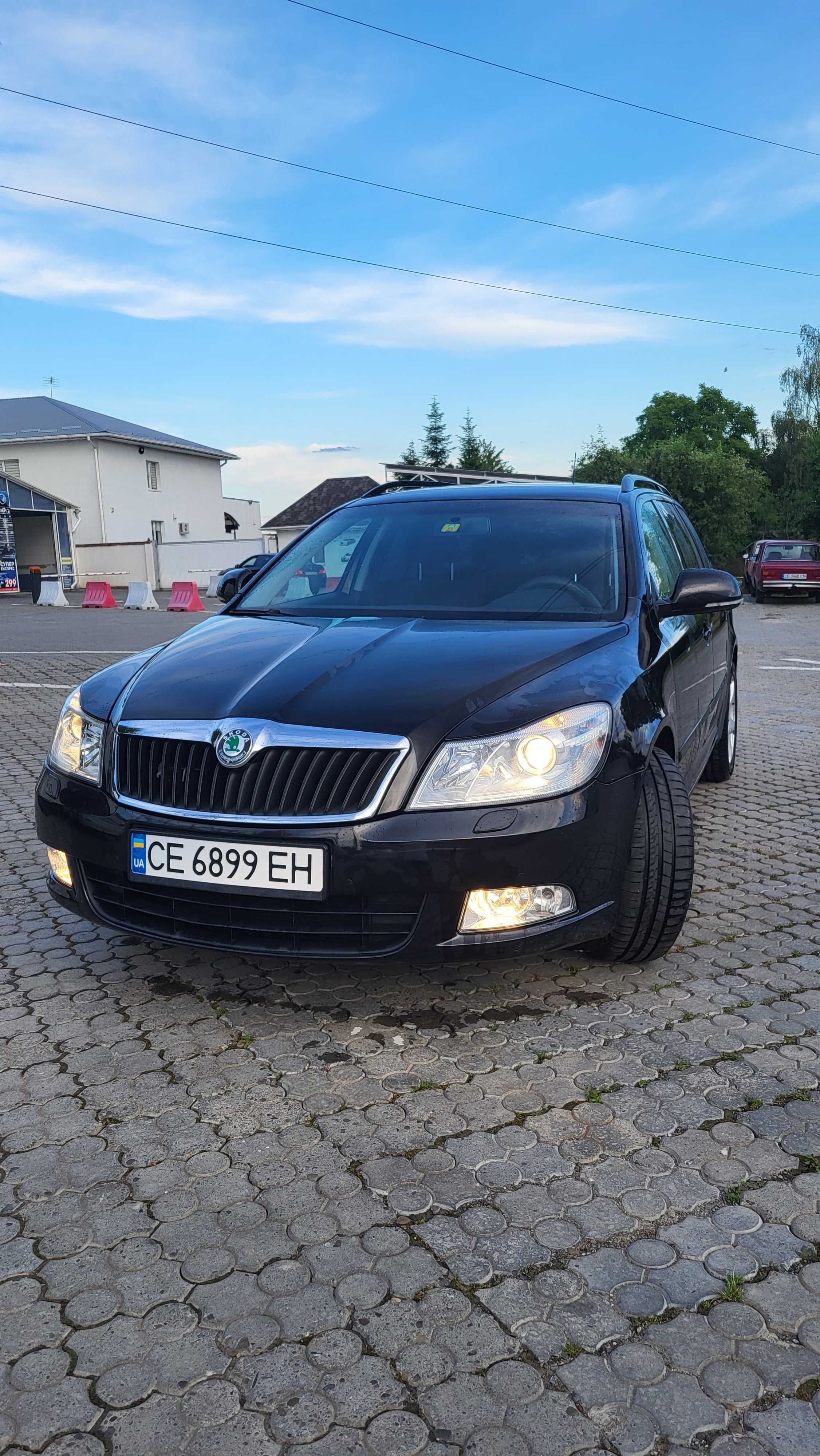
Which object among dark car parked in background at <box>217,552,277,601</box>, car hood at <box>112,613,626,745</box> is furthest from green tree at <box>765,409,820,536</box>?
car hood at <box>112,613,626,745</box>

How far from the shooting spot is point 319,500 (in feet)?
217

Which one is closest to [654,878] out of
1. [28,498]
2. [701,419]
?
[28,498]

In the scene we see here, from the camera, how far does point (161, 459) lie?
4712 centimetres

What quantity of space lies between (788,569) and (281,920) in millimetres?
27170

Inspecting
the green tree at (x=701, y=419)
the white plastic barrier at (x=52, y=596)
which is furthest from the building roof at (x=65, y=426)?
the green tree at (x=701, y=419)

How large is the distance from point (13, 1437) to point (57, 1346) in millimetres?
189

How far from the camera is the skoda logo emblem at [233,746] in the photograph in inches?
112

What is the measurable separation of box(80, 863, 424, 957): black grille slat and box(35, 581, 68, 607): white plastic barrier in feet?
88.0

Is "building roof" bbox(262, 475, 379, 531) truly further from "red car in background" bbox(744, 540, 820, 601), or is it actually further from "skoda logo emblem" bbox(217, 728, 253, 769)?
"skoda logo emblem" bbox(217, 728, 253, 769)

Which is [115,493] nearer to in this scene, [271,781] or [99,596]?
[99,596]

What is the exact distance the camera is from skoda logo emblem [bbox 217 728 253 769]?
112 inches

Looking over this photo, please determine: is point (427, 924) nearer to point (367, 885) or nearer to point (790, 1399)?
point (367, 885)

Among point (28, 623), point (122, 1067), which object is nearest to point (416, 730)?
point (122, 1067)

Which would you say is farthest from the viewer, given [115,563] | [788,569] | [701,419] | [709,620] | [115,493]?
[701,419]
